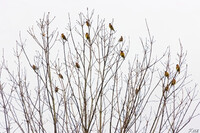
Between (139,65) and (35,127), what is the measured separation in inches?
70.1

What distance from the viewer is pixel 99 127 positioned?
4141 mm

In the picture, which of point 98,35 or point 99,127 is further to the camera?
point 98,35

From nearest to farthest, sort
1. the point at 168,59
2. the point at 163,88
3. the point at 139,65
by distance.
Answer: the point at 163,88 → the point at 168,59 → the point at 139,65

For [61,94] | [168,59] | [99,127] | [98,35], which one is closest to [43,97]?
[61,94]

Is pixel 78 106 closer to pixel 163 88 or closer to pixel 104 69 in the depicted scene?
pixel 104 69

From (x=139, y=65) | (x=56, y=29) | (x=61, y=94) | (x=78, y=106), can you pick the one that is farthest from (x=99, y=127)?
(x=56, y=29)

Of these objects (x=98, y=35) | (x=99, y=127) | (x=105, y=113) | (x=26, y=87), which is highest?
(x=98, y=35)

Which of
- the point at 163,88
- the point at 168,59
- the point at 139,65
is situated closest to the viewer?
the point at 163,88

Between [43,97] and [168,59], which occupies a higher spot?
[168,59]

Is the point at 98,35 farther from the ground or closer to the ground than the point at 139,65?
farther from the ground

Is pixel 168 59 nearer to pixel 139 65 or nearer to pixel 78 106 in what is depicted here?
pixel 139 65

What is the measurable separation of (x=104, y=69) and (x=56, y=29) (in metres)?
0.99

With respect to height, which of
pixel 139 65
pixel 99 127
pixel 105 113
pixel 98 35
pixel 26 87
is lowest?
pixel 99 127

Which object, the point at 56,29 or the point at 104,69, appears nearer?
the point at 104,69
